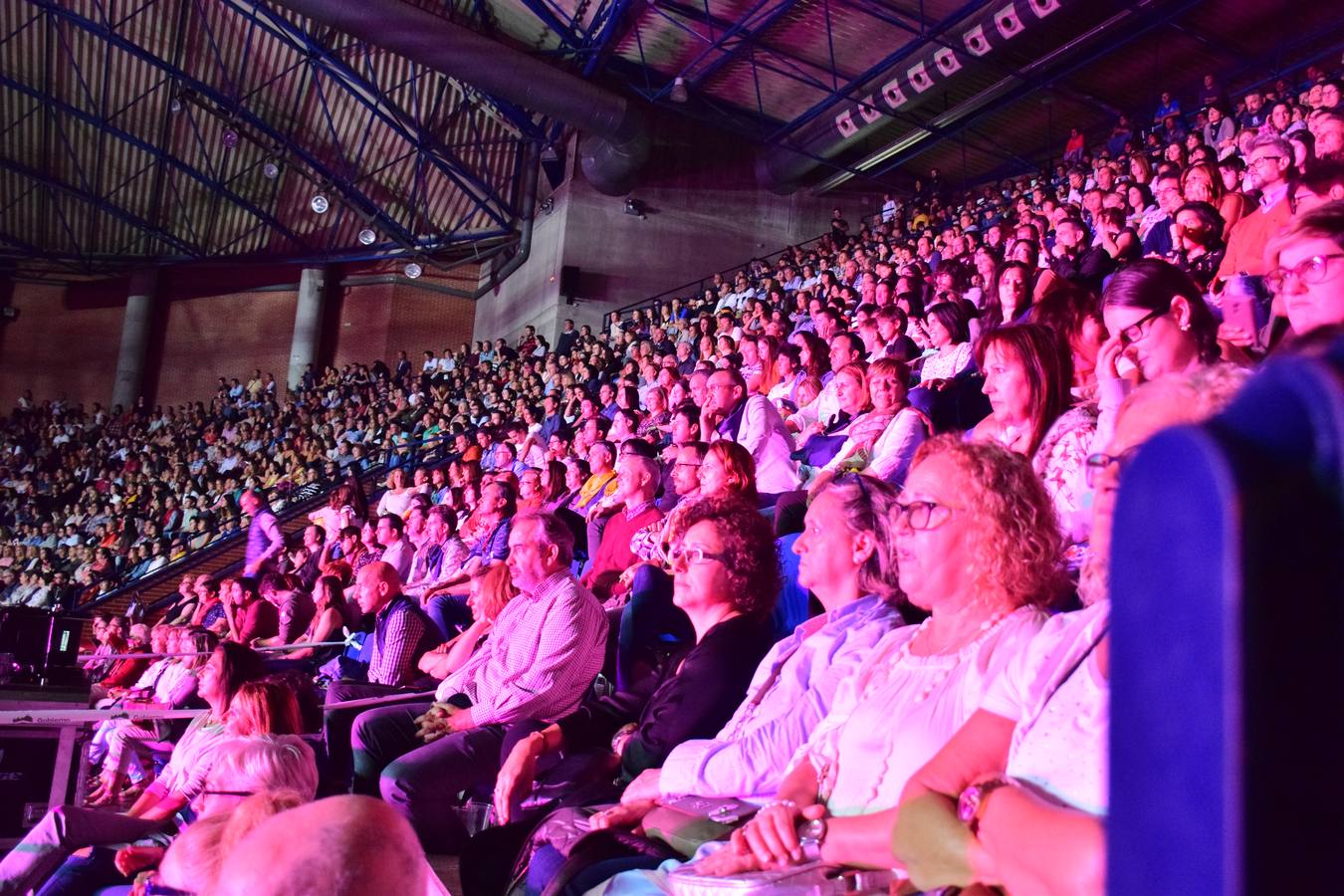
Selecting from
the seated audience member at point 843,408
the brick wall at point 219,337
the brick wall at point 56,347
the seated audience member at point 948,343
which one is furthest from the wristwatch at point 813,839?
the brick wall at point 56,347

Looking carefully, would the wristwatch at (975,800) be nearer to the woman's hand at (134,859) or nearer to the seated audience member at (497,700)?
the seated audience member at (497,700)

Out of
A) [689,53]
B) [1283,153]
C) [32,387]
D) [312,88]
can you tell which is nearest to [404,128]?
[312,88]

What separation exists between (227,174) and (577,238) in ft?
19.9

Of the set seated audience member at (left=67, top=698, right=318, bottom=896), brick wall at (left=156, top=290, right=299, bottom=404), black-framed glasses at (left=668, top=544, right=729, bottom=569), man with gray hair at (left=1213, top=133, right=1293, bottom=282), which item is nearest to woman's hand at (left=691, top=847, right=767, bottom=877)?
black-framed glasses at (left=668, top=544, right=729, bottom=569)

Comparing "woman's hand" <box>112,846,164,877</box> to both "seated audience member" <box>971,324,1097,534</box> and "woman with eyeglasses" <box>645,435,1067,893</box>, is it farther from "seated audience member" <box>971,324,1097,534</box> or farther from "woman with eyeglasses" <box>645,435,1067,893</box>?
"seated audience member" <box>971,324,1097,534</box>

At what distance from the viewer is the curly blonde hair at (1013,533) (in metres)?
1.81

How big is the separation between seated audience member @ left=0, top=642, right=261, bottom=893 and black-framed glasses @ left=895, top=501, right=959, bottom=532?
2271mm

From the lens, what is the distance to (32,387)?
69.9 feet

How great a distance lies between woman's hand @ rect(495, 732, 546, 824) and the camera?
287 centimetres

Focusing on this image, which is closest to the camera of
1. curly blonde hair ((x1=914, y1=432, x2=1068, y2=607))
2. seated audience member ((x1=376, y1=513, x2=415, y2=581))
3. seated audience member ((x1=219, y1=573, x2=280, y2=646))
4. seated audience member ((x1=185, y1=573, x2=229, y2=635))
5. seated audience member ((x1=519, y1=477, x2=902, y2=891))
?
curly blonde hair ((x1=914, y1=432, x2=1068, y2=607))

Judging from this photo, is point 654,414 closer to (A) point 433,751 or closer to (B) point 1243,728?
(A) point 433,751

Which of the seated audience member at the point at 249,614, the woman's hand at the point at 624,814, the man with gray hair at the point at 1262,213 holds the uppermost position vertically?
the man with gray hair at the point at 1262,213

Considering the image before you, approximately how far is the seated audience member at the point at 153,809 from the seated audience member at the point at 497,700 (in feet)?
1.69

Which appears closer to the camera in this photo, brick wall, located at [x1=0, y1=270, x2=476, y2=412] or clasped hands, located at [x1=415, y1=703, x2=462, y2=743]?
clasped hands, located at [x1=415, y1=703, x2=462, y2=743]
